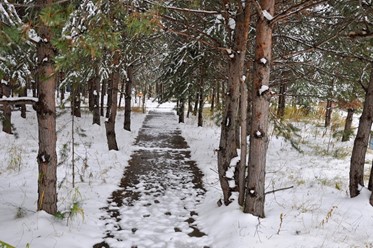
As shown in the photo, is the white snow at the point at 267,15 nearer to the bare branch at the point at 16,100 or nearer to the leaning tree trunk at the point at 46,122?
the leaning tree trunk at the point at 46,122

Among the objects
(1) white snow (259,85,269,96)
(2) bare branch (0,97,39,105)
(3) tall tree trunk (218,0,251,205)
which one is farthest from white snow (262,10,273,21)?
(2) bare branch (0,97,39,105)

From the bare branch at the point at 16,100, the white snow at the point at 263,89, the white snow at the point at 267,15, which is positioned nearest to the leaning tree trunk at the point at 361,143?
the white snow at the point at 263,89

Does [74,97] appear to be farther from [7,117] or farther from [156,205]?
[156,205]

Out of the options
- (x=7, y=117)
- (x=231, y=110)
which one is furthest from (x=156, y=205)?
(x=7, y=117)

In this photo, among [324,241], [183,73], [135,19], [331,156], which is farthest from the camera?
[331,156]

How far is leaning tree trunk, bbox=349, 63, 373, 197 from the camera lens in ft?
21.8

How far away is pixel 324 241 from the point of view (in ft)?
15.0

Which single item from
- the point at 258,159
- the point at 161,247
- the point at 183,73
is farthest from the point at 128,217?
the point at 183,73

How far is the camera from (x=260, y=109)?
5.12m

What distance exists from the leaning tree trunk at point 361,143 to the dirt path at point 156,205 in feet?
11.1

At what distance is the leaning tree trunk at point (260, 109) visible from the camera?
5035mm

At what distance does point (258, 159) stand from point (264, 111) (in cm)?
80

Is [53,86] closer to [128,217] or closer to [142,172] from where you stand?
[128,217]

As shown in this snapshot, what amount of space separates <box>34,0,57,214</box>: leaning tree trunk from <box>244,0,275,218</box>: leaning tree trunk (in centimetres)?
324
